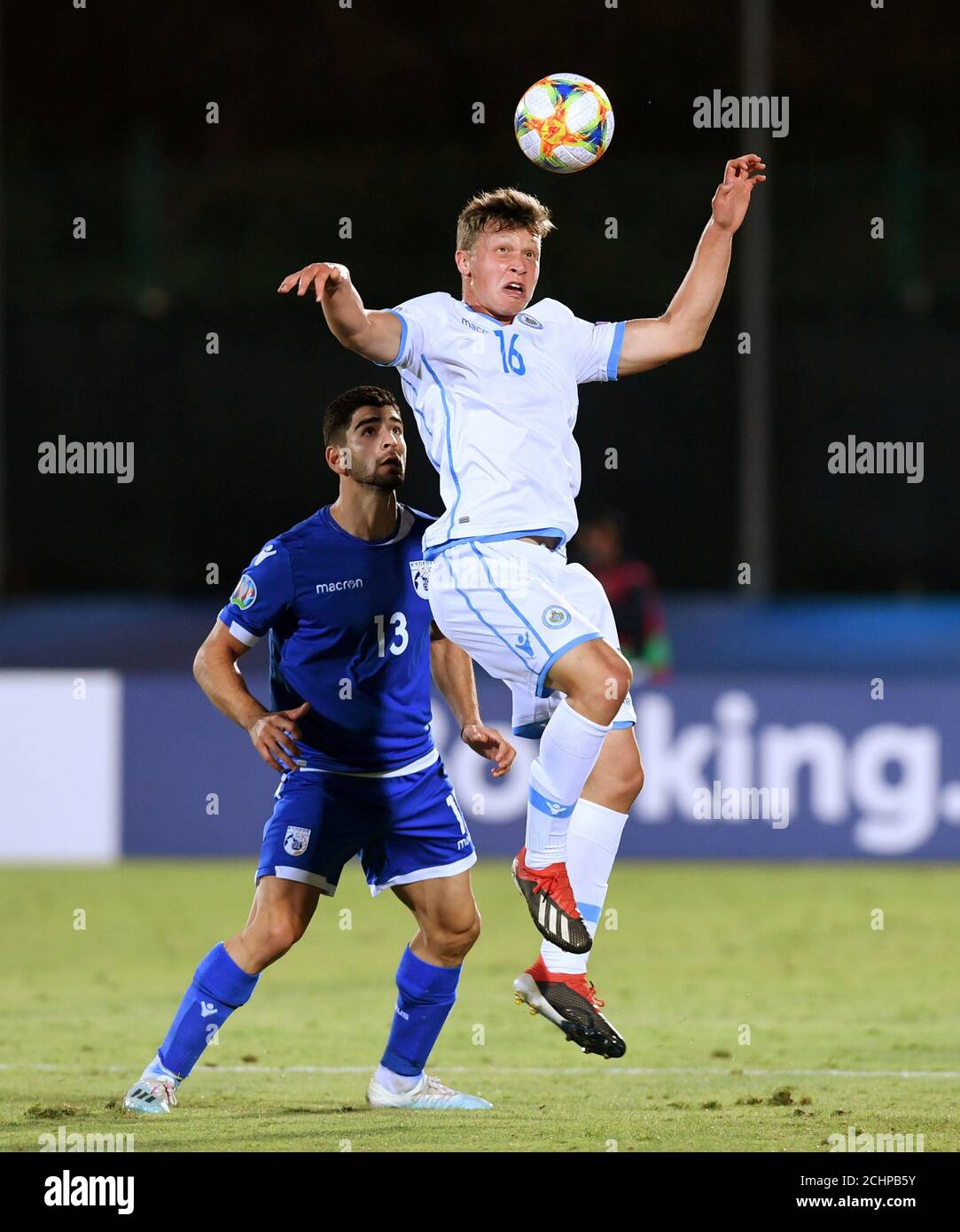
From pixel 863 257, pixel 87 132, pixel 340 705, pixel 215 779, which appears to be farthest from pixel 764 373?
pixel 340 705

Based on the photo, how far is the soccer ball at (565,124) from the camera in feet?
21.7

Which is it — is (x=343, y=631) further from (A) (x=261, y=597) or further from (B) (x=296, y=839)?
(B) (x=296, y=839)

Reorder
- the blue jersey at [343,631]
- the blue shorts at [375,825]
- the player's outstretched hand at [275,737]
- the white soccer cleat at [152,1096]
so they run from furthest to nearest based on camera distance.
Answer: the blue jersey at [343,631], the blue shorts at [375,825], the white soccer cleat at [152,1096], the player's outstretched hand at [275,737]

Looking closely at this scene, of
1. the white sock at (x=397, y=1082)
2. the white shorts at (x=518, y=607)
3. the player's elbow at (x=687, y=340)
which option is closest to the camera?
the white shorts at (x=518, y=607)

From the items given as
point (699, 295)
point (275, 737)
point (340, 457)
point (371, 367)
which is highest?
point (371, 367)

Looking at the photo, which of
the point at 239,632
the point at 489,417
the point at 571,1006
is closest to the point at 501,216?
the point at 489,417

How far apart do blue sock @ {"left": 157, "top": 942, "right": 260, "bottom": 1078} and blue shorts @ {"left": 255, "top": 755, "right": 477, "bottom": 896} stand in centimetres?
35

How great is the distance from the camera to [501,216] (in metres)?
6.38

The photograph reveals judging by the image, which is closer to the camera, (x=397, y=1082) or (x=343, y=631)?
(x=343, y=631)

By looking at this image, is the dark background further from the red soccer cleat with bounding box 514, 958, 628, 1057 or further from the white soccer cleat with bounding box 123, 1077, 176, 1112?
the red soccer cleat with bounding box 514, 958, 628, 1057

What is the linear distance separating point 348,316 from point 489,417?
60 cm

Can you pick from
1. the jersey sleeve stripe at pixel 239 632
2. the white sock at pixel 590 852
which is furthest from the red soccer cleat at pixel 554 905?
the jersey sleeve stripe at pixel 239 632

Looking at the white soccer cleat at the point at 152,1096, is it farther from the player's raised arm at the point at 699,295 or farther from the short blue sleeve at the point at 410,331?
the player's raised arm at the point at 699,295

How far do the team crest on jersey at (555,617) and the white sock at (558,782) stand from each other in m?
0.25
